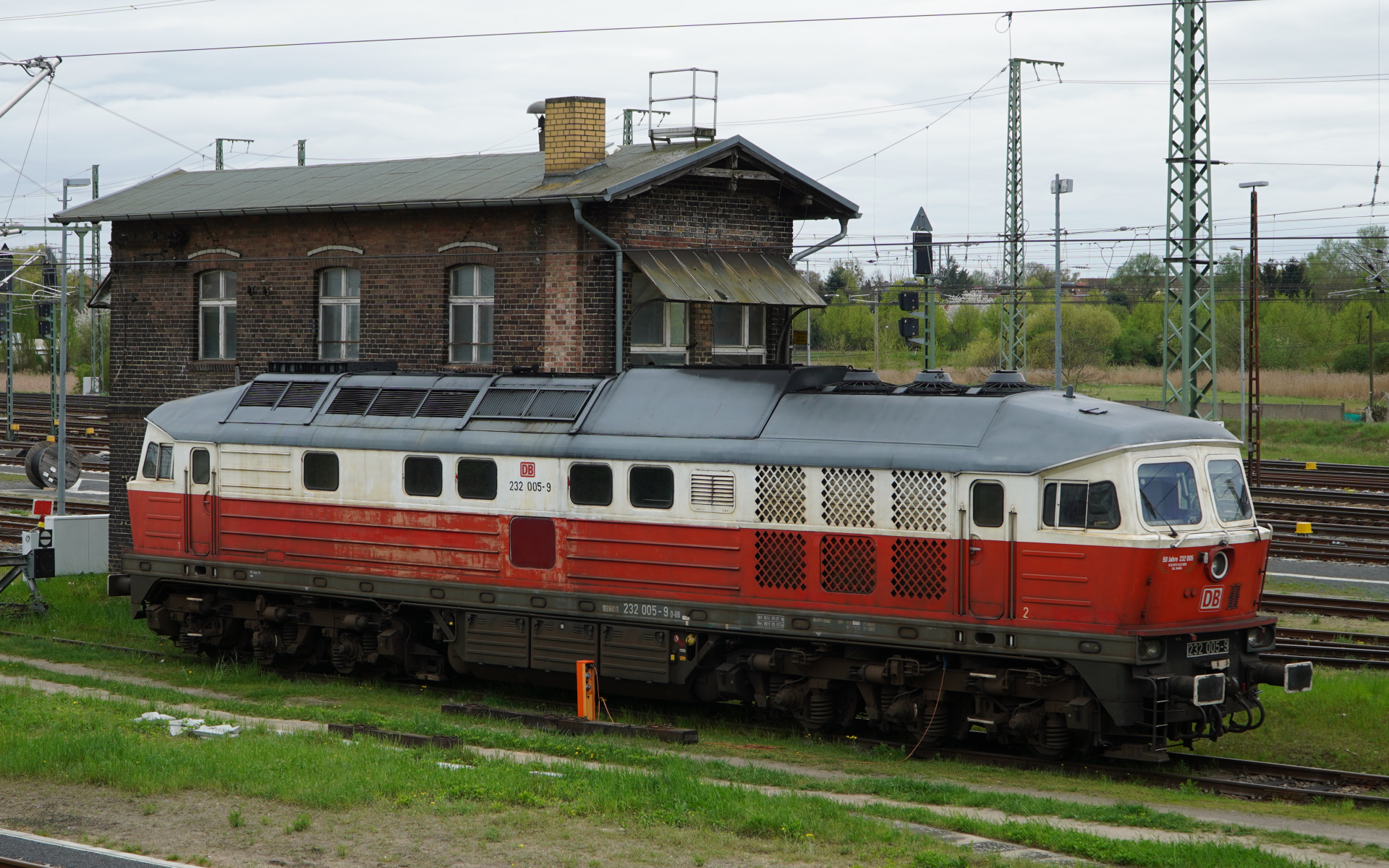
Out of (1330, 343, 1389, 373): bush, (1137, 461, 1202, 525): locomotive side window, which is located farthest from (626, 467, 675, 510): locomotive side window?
(1330, 343, 1389, 373): bush

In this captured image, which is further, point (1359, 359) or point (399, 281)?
point (1359, 359)

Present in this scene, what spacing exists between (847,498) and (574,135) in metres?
10.4

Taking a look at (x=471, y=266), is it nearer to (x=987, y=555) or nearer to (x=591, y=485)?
(x=591, y=485)

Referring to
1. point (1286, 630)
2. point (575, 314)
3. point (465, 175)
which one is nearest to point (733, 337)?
point (575, 314)

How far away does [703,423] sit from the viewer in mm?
14938

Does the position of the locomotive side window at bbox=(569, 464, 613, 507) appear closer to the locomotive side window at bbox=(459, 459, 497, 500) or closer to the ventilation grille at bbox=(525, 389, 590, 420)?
the ventilation grille at bbox=(525, 389, 590, 420)

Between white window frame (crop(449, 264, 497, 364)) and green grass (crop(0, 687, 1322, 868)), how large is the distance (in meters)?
9.76

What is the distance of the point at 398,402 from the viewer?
1730 cm

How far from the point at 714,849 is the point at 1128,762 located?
561 centimetres

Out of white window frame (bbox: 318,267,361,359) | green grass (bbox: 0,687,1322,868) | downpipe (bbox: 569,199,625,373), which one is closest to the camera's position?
green grass (bbox: 0,687,1322,868)

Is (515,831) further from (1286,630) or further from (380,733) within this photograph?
(1286,630)

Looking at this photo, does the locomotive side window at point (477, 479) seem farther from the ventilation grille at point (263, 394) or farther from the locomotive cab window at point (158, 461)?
the locomotive cab window at point (158, 461)

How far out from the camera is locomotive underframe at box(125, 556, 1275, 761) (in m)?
12.6

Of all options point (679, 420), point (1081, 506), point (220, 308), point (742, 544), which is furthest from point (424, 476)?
point (220, 308)
